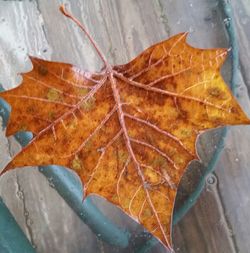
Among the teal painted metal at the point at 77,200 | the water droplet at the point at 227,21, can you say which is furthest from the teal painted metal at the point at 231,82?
the teal painted metal at the point at 77,200

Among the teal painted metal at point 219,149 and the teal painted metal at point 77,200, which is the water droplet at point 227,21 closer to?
the teal painted metal at point 219,149

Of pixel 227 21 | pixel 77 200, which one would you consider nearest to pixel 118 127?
pixel 77 200

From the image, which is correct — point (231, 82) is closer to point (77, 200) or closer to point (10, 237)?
point (77, 200)

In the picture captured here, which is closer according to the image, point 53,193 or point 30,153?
point 30,153

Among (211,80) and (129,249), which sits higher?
(211,80)

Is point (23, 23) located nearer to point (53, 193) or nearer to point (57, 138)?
point (53, 193)

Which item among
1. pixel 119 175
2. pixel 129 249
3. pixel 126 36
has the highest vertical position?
pixel 126 36

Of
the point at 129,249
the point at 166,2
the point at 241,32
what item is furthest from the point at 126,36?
the point at 129,249
